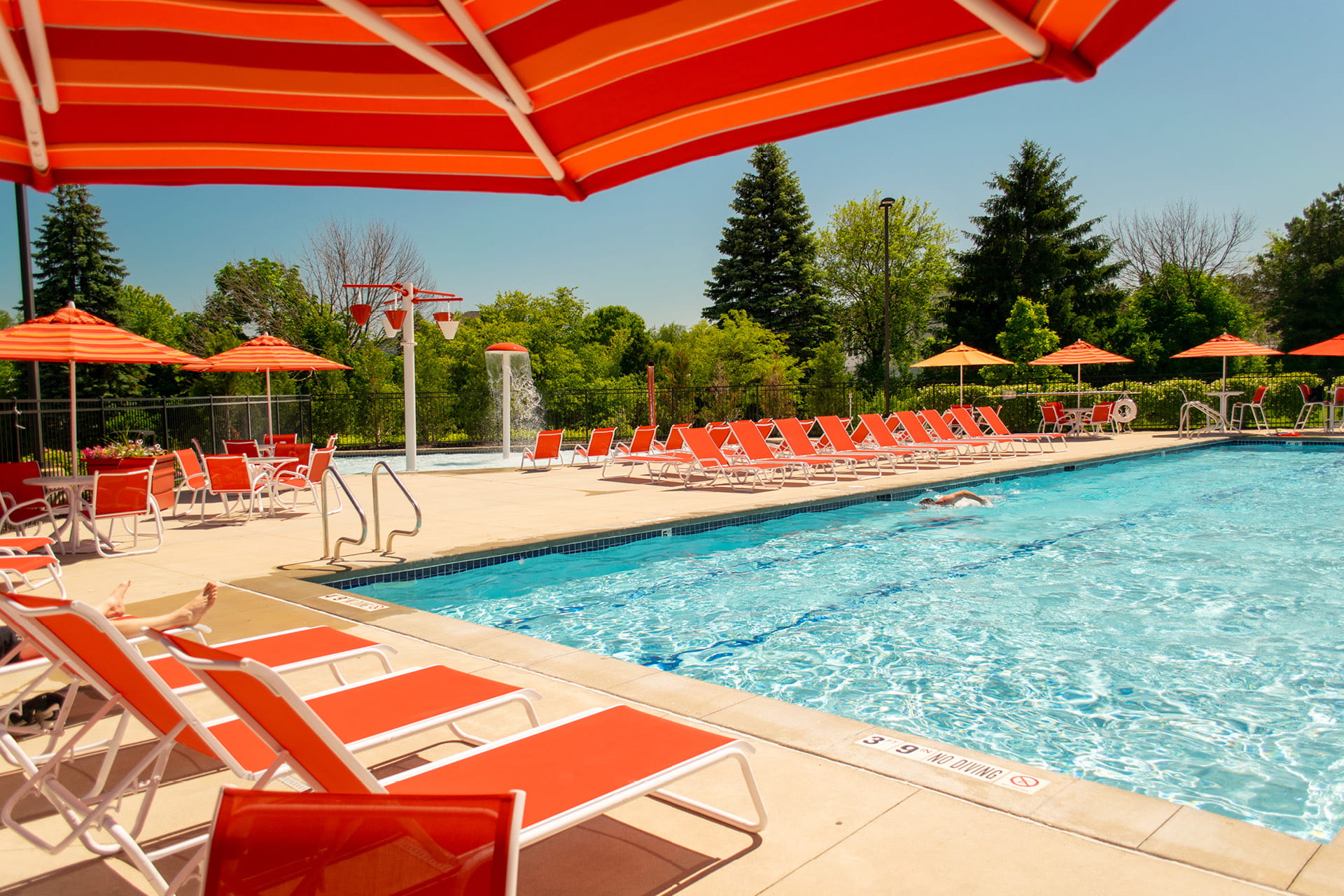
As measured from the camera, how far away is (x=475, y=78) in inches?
92.4

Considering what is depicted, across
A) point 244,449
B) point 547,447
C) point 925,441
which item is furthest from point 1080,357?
point 244,449

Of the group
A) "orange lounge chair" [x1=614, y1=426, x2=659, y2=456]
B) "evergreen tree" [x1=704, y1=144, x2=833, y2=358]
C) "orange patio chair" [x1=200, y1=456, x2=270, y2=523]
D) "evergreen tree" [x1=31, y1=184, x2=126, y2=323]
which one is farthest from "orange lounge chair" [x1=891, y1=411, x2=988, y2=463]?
"evergreen tree" [x1=31, y1=184, x2=126, y2=323]

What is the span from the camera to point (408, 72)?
2.54 m

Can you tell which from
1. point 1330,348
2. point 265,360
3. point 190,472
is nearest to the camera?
point 190,472

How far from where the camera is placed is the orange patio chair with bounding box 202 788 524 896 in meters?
1.29

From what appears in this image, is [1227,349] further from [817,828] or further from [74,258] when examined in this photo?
[74,258]

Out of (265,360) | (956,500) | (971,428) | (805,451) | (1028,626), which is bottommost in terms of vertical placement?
(1028,626)

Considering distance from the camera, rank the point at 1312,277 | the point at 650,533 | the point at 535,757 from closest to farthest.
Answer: the point at 535,757 → the point at 650,533 → the point at 1312,277

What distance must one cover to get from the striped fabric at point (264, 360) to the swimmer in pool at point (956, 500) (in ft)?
28.7

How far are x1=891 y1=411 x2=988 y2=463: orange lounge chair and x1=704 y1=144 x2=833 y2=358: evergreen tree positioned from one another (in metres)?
23.3

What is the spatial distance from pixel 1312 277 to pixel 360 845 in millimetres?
43532

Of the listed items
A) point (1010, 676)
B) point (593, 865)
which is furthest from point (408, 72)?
point (1010, 676)

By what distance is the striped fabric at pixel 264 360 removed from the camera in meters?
12.8

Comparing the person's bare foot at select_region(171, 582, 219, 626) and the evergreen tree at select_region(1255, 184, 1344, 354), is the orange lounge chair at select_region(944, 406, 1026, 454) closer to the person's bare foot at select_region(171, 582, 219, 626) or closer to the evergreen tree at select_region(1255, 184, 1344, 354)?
the person's bare foot at select_region(171, 582, 219, 626)
